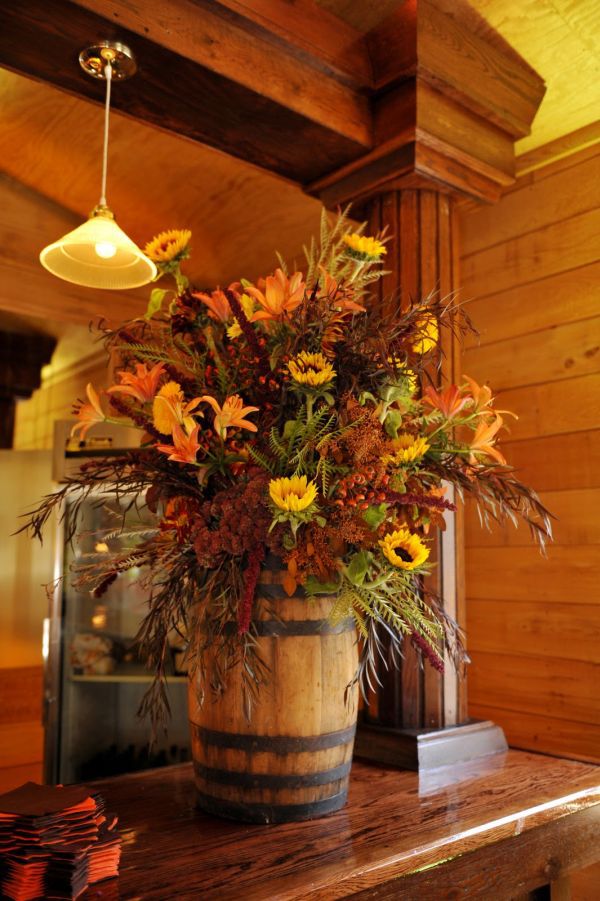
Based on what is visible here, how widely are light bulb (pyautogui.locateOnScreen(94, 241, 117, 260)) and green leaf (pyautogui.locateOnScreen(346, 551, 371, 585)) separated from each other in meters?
0.94

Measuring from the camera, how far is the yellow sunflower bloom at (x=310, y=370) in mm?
1148

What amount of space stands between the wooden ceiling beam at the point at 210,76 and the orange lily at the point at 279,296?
0.55 m

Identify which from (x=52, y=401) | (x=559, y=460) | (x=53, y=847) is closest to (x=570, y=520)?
(x=559, y=460)

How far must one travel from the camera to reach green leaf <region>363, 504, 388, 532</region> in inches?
46.2

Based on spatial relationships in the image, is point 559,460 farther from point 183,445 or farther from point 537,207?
point 183,445

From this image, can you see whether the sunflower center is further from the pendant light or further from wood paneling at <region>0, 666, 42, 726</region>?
wood paneling at <region>0, 666, 42, 726</region>

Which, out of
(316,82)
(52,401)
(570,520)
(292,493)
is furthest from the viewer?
(52,401)

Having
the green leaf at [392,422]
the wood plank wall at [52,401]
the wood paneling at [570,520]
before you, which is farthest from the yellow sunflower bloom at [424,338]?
the wood plank wall at [52,401]

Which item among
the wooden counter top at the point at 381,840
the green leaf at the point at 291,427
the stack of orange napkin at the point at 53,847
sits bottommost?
the wooden counter top at the point at 381,840

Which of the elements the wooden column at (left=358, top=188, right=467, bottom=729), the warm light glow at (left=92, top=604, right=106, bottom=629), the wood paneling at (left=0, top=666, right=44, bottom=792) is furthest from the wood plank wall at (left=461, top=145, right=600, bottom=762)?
the wood paneling at (left=0, top=666, right=44, bottom=792)

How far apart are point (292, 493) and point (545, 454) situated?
1.25 metres

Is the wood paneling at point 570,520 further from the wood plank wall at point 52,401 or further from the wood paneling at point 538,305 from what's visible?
the wood plank wall at point 52,401

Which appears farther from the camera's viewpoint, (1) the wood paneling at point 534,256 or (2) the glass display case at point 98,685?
(2) the glass display case at point 98,685

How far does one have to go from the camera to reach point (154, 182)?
2.93m
